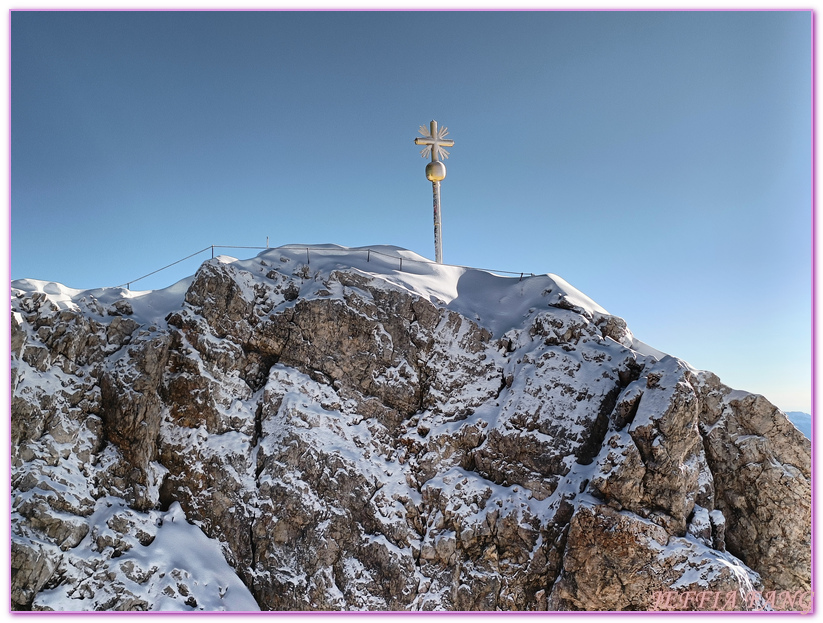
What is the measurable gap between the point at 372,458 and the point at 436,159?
1392cm

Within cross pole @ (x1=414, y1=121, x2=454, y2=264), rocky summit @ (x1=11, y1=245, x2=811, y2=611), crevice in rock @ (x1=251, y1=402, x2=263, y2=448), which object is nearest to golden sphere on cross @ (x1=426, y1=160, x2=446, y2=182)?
cross pole @ (x1=414, y1=121, x2=454, y2=264)

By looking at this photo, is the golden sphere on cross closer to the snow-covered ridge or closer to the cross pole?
the cross pole

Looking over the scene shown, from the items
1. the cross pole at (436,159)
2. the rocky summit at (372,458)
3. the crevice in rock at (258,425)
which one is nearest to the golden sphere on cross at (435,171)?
the cross pole at (436,159)

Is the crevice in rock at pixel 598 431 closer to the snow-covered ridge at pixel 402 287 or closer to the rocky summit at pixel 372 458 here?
the rocky summit at pixel 372 458

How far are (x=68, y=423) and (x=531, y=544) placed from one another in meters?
15.3

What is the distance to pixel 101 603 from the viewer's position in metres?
16.8

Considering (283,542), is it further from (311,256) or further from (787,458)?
(787,458)

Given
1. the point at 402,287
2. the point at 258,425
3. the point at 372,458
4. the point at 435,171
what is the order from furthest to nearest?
the point at 435,171, the point at 402,287, the point at 258,425, the point at 372,458

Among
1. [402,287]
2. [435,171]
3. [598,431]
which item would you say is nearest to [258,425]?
[402,287]

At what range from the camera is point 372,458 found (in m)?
20.1

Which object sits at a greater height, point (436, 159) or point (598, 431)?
point (436, 159)

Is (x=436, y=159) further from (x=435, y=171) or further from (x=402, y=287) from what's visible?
(x=402, y=287)

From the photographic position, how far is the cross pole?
87.6 ft

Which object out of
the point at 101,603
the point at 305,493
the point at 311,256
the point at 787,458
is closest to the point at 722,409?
the point at 787,458
